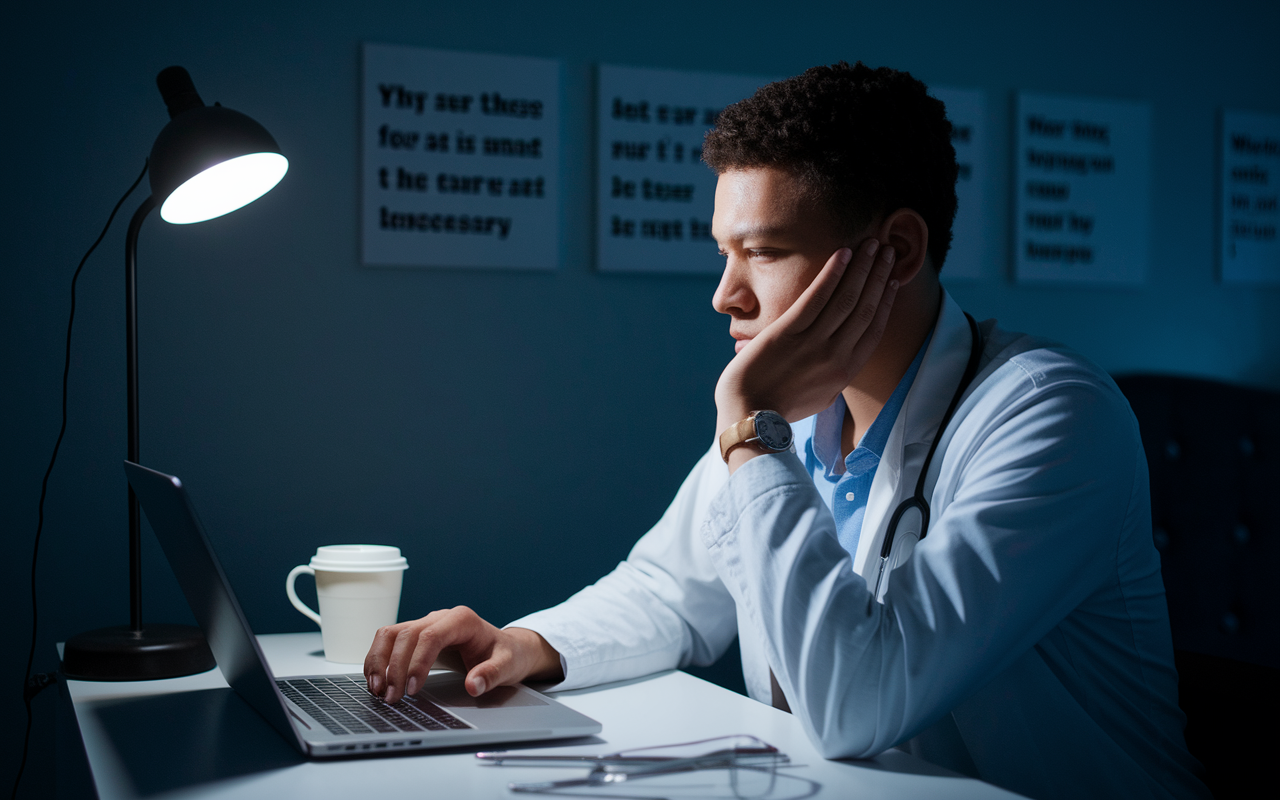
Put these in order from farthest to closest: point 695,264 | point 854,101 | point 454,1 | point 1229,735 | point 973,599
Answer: point 695,264
point 454,1
point 854,101
point 1229,735
point 973,599

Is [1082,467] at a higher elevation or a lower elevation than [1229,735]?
higher

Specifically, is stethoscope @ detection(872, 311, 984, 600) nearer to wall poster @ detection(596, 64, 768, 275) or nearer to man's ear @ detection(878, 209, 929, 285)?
man's ear @ detection(878, 209, 929, 285)

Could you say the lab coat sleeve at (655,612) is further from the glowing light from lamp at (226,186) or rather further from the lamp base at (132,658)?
the glowing light from lamp at (226,186)

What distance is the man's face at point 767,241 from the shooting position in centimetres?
110

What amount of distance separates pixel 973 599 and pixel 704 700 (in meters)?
0.33

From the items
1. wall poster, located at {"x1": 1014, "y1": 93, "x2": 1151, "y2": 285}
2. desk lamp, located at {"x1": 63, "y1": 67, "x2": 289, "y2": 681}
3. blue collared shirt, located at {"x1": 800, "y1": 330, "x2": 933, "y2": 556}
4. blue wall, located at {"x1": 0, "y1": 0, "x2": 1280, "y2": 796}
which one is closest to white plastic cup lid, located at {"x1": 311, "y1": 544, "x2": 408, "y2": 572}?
desk lamp, located at {"x1": 63, "y1": 67, "x2": 289, "y2": 681}

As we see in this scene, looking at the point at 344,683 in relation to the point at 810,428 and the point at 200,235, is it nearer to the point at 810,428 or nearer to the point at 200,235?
the point at 810,428

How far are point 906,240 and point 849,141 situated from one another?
0.13 metres

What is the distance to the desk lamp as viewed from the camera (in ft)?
3.91

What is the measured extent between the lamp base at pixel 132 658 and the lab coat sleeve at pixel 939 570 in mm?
669

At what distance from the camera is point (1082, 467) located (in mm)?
947

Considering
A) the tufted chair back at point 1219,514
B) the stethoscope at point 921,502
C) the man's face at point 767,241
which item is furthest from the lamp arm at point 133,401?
the tufted chair back at point 1219,514

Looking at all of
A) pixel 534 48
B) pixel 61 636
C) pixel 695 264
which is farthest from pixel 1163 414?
pixel 61 636

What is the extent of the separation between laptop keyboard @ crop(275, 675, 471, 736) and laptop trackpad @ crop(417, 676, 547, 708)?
0.07ft
